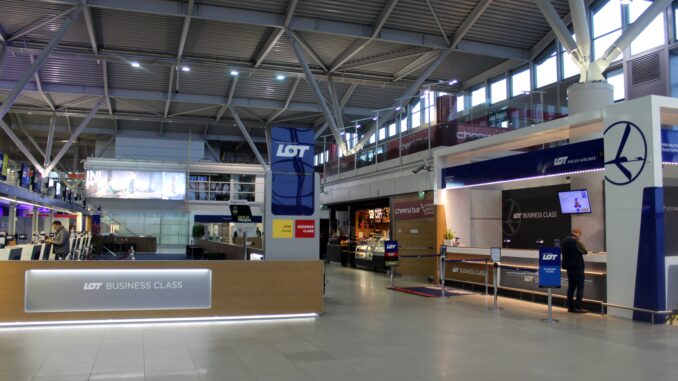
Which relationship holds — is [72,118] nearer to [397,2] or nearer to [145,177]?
[145,177]

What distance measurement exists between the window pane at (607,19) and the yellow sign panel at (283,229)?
15.2 meters

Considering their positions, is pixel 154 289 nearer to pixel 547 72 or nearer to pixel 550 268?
pixel 550 268

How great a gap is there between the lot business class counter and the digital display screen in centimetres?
2706

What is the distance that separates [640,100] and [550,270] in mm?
3059

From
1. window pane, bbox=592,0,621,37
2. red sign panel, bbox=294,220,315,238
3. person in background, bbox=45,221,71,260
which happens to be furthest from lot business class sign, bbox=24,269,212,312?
window pane, bbox=592,0,621,37

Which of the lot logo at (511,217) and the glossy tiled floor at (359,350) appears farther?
the lot logo at (511,217)

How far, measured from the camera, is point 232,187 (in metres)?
36.3

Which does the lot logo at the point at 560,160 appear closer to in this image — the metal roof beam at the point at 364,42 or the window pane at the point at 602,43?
the metal roof beam at the point at 364,42

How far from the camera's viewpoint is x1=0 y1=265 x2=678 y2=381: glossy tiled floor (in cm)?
509

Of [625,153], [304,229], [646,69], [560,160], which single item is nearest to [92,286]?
[304,229]

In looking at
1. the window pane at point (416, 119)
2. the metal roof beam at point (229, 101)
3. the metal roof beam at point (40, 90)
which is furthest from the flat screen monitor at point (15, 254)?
the metal roof beam at point (229, 101)

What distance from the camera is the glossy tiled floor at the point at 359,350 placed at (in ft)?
16.7

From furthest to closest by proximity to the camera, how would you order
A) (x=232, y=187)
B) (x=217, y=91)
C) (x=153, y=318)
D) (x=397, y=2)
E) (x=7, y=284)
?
(x=232, y=187) → (x=217, y=91) → (x=397, y=2) → (x=153, y=318) → (x=7, y=284)

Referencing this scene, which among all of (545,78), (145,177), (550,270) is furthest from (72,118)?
(550,270)
